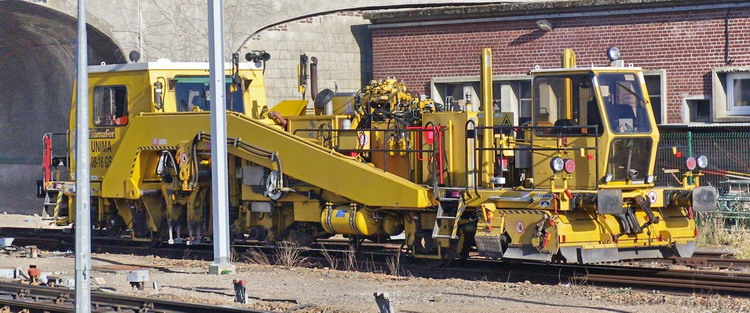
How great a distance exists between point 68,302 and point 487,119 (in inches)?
222

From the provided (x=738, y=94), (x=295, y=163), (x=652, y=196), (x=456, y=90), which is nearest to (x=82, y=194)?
(x=295, y=163)

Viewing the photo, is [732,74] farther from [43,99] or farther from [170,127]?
[43,99]

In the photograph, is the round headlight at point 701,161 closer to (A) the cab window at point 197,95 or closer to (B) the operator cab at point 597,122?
(B) the operator cab at point 597,122

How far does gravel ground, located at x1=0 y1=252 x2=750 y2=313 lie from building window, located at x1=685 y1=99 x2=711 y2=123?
10389 millimetres

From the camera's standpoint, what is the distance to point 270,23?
25.9m

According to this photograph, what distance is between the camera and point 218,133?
1530 cm

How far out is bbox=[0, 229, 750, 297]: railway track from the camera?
1326 cm

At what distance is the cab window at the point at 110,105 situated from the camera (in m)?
18.2

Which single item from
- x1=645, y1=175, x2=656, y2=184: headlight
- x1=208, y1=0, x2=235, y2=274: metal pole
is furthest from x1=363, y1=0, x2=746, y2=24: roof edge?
x1=208, y1=0, x2=235, y2=274: metal pole

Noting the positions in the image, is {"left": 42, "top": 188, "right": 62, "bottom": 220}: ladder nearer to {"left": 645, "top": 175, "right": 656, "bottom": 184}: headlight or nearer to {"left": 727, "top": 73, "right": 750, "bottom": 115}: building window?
{"left": 645, "top": 175, "right": 656, "bottom": 184}: headlight

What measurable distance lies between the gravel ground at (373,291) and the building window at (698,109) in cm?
1039

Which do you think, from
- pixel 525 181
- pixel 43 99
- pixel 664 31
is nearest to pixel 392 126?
pixel 525 181

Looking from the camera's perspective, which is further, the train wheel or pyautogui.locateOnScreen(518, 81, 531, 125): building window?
pyautogui.locateOnScreen(518, 81, 531, 125): building window

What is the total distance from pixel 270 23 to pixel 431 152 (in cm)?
1145
